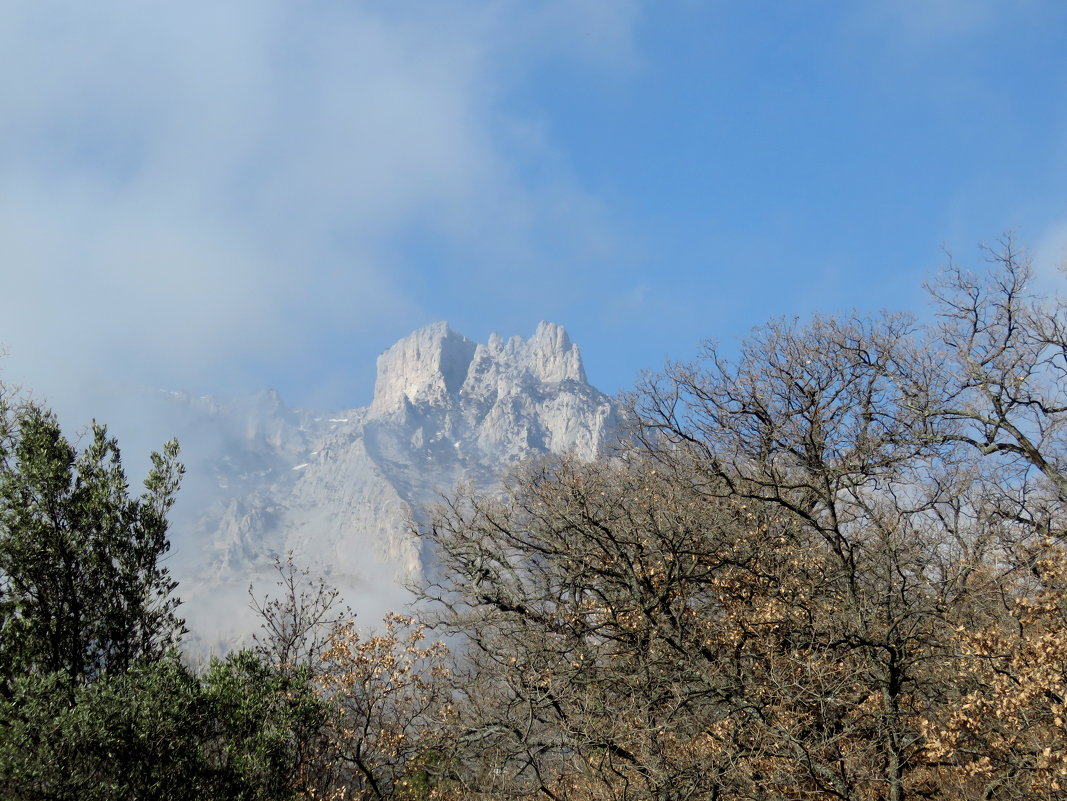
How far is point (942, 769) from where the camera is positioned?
1291cm

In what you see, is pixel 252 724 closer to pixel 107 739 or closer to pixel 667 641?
pixel 107 739

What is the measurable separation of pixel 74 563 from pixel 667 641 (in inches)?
415

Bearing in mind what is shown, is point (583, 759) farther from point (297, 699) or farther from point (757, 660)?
point (297, 699)

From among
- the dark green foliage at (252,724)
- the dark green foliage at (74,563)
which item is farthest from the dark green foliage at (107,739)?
the dark green foliage at (74,563)

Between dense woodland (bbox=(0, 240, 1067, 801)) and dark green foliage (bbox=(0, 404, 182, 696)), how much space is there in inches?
1.8

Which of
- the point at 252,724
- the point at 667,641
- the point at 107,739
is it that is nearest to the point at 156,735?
the point at 107,739

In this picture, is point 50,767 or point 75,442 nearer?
point 50,767

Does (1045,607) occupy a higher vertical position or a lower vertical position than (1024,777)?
higher

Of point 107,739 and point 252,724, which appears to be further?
point 252,724

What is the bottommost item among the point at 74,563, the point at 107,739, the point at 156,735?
the point at 107,739

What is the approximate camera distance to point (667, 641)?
12.7 m

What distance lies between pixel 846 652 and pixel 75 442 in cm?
1488

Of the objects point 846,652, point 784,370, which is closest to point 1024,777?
point 846,652

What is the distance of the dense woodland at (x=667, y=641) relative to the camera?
9.98 m
